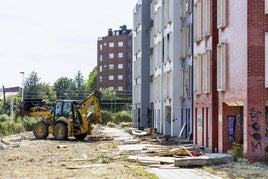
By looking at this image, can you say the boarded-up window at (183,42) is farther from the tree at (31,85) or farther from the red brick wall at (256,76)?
the tree at (31,85)

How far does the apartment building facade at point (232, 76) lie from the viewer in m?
20.7

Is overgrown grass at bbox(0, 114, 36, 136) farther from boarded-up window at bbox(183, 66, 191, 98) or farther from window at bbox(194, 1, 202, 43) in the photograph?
window at bbox(194, 1, 202, 43)

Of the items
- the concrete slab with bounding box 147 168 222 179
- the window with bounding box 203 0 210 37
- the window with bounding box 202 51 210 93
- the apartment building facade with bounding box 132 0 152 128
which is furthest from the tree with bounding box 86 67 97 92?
the concrete slab with bounding box 147 168 222 179

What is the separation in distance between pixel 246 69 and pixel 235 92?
169 cm

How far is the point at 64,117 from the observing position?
38.6 meters

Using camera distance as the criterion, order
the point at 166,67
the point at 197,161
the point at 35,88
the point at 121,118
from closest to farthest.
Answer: the point at 197,161
the point at 166,67
the point at 121,118
the point at 35,88

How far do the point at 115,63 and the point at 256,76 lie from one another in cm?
9946

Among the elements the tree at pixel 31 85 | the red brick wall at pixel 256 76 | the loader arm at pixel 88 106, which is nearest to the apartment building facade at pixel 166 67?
the loader arm at pixel 88 106

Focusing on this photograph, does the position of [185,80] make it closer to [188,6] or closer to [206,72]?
[188,6]

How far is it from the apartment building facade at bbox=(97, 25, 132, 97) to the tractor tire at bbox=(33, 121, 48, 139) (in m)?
76.6

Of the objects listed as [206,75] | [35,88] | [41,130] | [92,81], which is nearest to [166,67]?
[41,130]

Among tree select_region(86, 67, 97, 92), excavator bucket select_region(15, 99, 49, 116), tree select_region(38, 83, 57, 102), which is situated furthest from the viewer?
tree select_region(86, 67, 97, 92)

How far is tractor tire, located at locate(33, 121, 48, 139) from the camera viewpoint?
3941cm

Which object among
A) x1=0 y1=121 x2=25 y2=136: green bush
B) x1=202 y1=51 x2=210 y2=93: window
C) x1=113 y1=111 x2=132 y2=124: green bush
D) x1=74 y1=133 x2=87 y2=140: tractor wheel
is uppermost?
x1=202 y1=51 x2=210 y2=93: window
